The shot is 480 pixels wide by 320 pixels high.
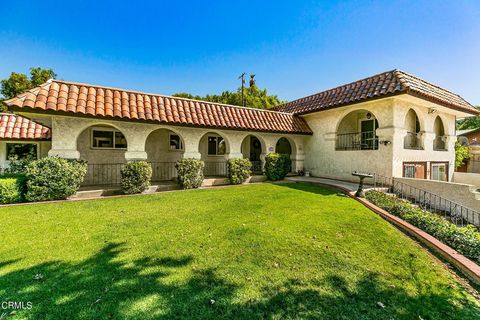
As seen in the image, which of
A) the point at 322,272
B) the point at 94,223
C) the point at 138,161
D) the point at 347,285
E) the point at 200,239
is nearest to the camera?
the point at 347,285

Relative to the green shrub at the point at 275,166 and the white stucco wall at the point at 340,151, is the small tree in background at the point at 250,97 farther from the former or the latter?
the green shrub at the point at 275,166

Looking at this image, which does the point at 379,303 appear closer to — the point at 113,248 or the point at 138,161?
the point at 113,248

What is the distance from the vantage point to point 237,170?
12.3 meters

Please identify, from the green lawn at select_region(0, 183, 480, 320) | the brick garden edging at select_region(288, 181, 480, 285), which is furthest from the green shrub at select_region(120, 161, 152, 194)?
the brick garden edging at select_region(288, 181, 480, 285)

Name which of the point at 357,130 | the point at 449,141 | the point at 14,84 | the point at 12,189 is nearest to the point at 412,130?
the point at 357,130

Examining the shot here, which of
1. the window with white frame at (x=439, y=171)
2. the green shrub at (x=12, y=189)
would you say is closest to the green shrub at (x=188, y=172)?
the green shrub at (x=12, y=189)

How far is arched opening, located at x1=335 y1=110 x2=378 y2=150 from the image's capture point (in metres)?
13.4

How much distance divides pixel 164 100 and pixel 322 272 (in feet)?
35.2

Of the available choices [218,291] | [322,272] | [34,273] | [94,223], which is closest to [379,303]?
[322,272]

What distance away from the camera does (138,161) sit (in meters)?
Answer: 9.88

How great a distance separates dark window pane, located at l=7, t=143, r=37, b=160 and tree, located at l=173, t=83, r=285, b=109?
72.9 ft

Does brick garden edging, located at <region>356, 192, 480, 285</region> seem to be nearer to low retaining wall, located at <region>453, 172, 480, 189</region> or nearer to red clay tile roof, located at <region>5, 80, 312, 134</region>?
red clay tile roof, located at <region>5, 80, 312, 134</region>

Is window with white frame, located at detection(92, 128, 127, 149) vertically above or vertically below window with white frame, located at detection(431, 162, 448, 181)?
above

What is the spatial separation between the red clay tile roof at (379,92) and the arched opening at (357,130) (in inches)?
72.8
